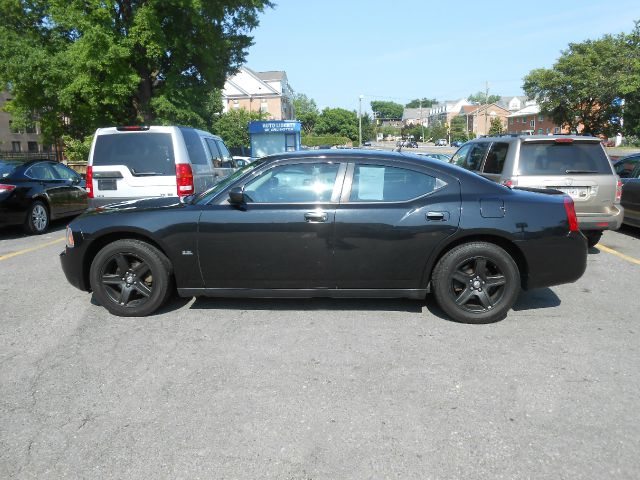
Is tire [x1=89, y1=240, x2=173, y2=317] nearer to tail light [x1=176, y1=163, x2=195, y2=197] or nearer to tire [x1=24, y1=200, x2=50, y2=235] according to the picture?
tail light [x1=176, y1=163, x2=195, y2=197]

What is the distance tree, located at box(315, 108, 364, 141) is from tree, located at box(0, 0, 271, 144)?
237 feet

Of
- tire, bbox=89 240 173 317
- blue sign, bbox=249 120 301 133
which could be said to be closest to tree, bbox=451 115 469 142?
blue sign, bbox=249 120 301 133

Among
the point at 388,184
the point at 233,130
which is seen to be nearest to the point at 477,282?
the point at 388,184

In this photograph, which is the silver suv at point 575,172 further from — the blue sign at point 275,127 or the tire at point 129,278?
the blue sign at point 275,127

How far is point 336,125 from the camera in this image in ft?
313

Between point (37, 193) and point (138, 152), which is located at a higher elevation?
point (138, 152)

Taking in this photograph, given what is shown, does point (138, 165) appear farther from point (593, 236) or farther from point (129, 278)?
point (593, 236)

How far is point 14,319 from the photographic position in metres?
4.83

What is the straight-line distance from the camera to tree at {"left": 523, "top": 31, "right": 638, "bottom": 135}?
101 feet

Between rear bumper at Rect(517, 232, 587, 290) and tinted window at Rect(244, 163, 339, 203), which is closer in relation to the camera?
rear bumper at Rect(517, 232, 587, 290)

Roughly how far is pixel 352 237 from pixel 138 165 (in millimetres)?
4657

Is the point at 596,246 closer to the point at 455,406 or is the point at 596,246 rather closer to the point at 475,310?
the point at 475,310

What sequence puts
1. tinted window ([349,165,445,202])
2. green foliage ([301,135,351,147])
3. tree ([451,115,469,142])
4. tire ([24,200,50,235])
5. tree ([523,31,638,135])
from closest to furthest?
tinted window ([349,165,445,202]) < tire ([24,200,50,235]) < tree ([523,31,638,135]) < green foliage ([301,135,351,147]) < tree ([451,115,469,142])

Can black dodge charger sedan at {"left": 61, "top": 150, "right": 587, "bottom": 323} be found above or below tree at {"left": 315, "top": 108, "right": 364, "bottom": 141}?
below
